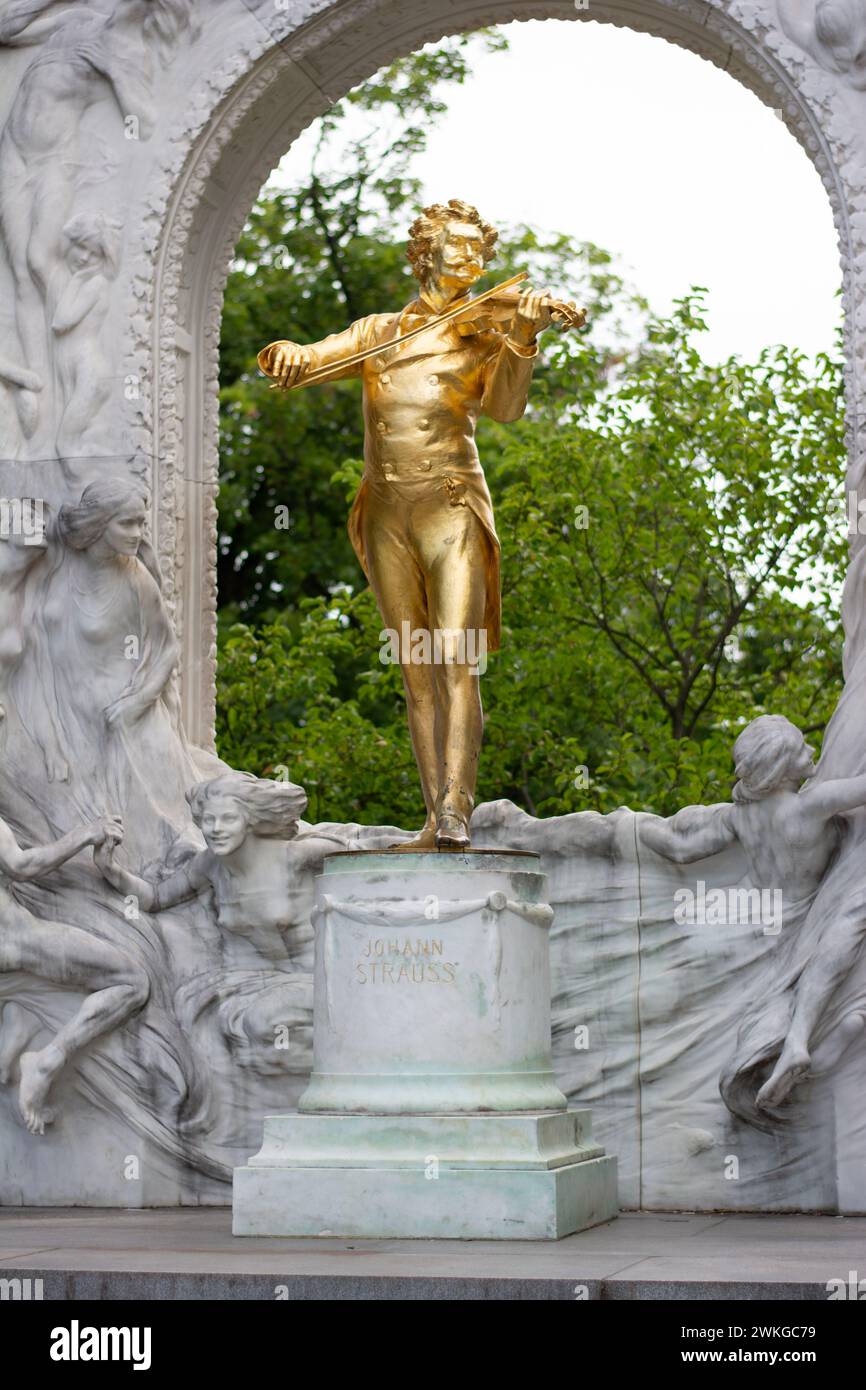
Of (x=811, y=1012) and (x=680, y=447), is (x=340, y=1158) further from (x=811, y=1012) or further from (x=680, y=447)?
(x=680, y=447)

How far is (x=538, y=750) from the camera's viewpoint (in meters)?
17.2

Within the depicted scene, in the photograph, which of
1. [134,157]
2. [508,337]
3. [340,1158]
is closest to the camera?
[340,1158]

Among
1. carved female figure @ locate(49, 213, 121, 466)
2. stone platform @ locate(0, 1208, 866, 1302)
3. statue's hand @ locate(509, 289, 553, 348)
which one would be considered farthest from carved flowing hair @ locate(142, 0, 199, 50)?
stone platform @ locate(0, 1208, 866, 1302)

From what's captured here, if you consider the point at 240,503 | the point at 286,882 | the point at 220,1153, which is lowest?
the point at 220,1153

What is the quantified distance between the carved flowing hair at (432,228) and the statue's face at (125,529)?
2028mm

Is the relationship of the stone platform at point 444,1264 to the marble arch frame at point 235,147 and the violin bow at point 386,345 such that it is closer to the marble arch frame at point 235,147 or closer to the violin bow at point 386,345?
the violin bow at point 386,345

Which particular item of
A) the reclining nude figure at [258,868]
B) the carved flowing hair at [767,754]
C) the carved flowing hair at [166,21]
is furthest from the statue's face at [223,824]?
the carved flowing hair at [166,21]

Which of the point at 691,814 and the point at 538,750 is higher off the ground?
the point at 538,750

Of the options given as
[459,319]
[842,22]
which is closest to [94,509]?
[459,319]

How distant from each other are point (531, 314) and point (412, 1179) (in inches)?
126

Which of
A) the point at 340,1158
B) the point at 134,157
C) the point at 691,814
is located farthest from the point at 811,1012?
the point at 134,157

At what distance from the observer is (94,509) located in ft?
34.1

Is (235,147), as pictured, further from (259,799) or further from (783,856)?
(783,856)

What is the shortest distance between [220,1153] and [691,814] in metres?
2.56
